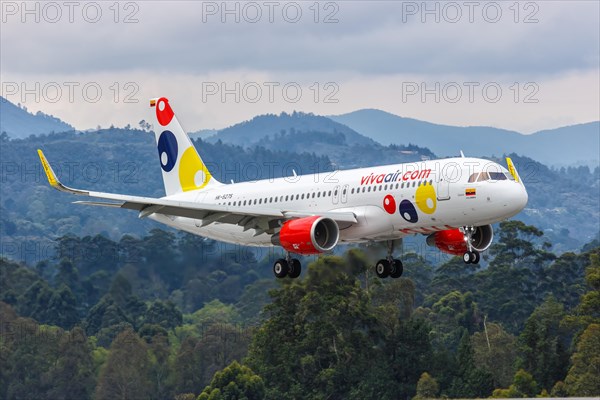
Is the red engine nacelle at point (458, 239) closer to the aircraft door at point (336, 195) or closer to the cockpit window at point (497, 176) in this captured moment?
the cockpit window at point (497, 176)

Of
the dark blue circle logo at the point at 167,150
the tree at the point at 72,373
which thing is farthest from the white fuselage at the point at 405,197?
the tree at the point at 72,373

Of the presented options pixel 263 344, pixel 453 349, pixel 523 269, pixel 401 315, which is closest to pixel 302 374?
pixel 263 344

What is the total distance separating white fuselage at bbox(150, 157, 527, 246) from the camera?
59594 millimetres

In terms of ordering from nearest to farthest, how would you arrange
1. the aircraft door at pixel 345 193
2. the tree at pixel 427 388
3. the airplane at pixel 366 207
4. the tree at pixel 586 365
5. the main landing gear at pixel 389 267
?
the airplane at pixel 366 207, the aircraft door at pixel 345 193, the main landing gear at pixel 389 267, the tree at pixel 586 365, the tree at pixel 427 388

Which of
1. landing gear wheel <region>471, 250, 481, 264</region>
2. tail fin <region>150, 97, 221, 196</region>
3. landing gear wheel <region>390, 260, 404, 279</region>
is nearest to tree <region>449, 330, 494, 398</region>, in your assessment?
tail fin <region>150, 97, 221, 196</region>

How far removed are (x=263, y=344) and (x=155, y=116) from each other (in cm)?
4454

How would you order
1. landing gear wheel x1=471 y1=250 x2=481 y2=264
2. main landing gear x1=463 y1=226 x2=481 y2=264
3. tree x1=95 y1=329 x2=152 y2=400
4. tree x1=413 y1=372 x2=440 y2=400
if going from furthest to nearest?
tree x1=95 y1=329 x2=152 y2=400 → tree x1=413 y1=372 x2=440 y2=400 → main landing gear x1=463 y1=226 x2=481 y2=264 → landing gear wheel x1=471 y1=250 x2=481 y2=264

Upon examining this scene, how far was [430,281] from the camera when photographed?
190 metres

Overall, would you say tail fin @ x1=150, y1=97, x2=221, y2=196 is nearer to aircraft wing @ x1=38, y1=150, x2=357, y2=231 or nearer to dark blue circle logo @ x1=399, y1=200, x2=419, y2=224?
aircraft wing @ x1=38, y1=150, x2=357, y2=231

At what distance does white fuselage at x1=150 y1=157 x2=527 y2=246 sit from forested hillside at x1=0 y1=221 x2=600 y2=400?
23.9 ft

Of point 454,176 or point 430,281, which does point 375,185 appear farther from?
point 430,281

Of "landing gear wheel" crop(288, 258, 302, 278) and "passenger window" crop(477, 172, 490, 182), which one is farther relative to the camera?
"landing gear wheel" crop(288, 258, 302, 278)

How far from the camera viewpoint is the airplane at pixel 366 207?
5994cm

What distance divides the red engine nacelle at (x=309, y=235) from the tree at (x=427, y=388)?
57103 mm
